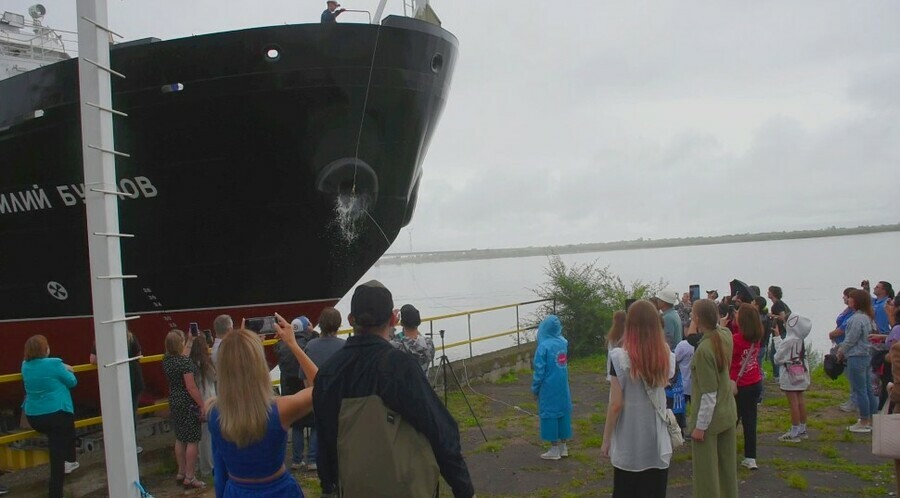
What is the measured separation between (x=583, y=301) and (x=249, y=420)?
12.2m

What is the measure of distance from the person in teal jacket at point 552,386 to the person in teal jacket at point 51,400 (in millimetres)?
4017

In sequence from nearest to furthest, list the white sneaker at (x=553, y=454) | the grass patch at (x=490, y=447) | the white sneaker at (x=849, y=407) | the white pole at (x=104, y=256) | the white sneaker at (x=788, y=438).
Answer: the white pole at (x=104, y=256), the white sneaker at (x=553, y=454), the white sneaker at (x=788, y=438), the grass patch at (x=490, y=447), the white sneaker at (x=849, y=407)

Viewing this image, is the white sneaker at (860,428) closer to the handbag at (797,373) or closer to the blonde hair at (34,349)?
the handbag at (797,373)

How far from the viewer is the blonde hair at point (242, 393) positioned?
105 inches

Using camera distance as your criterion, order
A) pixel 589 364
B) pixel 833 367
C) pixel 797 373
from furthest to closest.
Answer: pixel 589 364, pixel 833 367, pixel 797 373

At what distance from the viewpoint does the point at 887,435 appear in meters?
4.22

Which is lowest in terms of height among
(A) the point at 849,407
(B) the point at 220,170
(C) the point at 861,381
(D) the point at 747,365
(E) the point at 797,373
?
(A) the point at 849,407

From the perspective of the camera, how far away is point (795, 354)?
668cm

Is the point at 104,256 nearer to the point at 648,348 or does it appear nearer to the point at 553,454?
the point at 648,348

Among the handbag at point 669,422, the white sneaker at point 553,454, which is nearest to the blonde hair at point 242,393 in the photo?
the handbag at point 669,422

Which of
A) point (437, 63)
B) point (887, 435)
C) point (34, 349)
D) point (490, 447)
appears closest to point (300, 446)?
point (490, 447)

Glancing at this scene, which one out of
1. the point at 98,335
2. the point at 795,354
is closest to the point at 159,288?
the point at 98,335

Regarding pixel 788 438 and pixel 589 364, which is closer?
pixel 788 438

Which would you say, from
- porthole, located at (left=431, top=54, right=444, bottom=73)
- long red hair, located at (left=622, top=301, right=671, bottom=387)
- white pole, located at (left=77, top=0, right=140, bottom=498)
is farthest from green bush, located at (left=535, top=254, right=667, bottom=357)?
white pole, located at (left=77, top=0, right=140, bottom=498)
